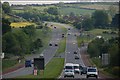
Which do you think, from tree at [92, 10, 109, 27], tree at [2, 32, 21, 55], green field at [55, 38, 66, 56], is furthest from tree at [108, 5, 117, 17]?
tree at [2, 32, 21, 55]

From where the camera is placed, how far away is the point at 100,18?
125 meters

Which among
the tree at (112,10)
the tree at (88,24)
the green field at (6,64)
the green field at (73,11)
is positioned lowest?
the green field at (6,64)

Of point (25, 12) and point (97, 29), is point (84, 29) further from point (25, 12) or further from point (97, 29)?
point (25, 12)

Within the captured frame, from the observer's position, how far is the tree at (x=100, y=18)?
395 ft

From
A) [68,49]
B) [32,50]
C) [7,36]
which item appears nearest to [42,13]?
[68,49]

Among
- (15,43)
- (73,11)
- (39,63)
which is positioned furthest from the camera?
(73,11)

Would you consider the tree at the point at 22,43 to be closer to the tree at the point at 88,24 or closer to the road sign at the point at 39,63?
the road sign at the point at 39,63

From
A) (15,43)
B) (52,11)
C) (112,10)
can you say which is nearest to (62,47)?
(112,10)

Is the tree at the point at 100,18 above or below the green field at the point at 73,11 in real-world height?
below

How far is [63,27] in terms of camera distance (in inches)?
5856

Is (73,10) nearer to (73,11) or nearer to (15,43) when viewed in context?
(73,11)

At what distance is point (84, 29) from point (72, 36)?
344cm

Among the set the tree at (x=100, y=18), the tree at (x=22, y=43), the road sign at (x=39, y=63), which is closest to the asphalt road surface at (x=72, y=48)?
the tree at (x=22, y=43)

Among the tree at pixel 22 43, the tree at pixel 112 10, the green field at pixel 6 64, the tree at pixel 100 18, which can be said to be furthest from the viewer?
the tree at pixel 112 10
